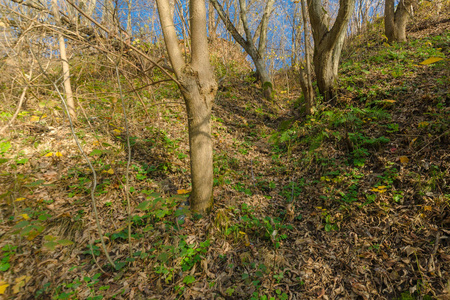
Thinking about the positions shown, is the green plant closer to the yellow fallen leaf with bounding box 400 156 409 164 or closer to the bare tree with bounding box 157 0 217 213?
the bare tree with bounding box 157 0 217 213

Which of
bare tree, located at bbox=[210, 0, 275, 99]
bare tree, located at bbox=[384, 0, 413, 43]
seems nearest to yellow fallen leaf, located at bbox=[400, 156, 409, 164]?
bare tree, located at bbox=[210, 0, 275, 99]

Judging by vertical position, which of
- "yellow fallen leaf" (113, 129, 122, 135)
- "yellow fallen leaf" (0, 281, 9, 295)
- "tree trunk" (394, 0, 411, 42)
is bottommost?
"yellow fallen leaf" (0, 281, 9, 295)

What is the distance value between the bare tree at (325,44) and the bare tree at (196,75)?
3265 millimetres

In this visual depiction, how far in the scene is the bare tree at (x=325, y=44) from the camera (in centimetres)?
464

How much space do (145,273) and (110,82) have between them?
5.03 m

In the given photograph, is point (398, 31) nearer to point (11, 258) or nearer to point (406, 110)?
point (406, 110)

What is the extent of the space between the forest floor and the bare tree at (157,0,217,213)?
2.28 feet

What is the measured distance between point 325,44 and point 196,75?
12.2ft

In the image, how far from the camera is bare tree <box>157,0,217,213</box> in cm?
256

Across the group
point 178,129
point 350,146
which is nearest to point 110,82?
point 178,129

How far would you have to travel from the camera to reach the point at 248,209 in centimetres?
318

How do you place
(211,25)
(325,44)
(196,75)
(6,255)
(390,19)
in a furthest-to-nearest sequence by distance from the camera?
(211,25), (390,19), (325,44), (196,75), (6,255)

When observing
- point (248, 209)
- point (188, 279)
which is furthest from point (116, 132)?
point (188, 279)

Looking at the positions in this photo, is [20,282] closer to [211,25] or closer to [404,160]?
[404,160]
